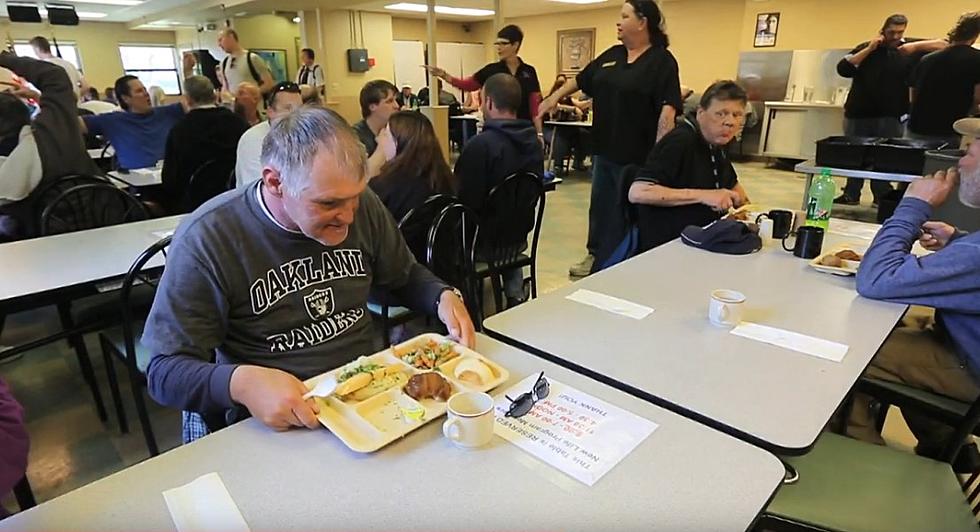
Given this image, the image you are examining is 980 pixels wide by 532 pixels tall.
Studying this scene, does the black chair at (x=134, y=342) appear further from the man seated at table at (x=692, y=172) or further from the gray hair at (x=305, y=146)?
the man seated at table at (x=692, y=172)

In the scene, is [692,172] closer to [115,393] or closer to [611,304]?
[611,304]

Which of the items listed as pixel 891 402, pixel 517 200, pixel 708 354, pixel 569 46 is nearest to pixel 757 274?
pixel 891 402

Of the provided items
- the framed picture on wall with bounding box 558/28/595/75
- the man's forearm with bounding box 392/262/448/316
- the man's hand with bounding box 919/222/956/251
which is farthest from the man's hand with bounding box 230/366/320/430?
the framed picture on wall with bounding box 558/28/595/75

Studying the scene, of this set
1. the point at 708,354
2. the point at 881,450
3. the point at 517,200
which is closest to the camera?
the point at 708,354

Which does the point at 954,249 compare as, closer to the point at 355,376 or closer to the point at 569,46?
the point at 355,376

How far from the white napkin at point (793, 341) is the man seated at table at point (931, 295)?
0.17 meters

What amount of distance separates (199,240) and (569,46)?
36.2ft

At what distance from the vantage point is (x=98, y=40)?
45.5 ft

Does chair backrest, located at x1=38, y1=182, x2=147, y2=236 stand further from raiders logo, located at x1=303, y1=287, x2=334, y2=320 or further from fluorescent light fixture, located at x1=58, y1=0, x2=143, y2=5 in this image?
fluorescent light fixture, located at x1=58, y1=0, x2=143, y2=5

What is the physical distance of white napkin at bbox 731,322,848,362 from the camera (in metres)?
1.24

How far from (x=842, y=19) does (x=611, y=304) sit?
8.73m

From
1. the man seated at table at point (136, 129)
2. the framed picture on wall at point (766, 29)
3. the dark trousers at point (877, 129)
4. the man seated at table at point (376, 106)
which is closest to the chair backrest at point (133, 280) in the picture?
the man seated at table at point (376, 106)

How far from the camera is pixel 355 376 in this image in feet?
3.42

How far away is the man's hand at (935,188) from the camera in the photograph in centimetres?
164
